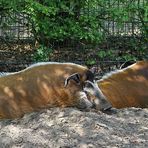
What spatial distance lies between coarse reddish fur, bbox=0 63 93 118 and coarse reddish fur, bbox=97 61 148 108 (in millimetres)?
481

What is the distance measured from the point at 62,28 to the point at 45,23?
0.83ft

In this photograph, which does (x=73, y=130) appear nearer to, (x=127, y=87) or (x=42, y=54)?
(x=127, y=87)

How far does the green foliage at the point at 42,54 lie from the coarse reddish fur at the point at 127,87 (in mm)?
1624

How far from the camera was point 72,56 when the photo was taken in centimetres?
744

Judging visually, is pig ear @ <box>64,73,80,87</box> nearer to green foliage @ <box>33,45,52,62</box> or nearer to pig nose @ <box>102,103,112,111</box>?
pig nose @ <box>102,103,112,111</box>

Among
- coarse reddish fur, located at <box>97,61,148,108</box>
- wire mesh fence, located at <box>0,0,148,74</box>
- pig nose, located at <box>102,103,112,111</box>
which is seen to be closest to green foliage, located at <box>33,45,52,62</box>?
wire mesh fence, located at <box>0,0,148,74</box>

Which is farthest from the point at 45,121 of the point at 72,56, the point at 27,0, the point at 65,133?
the point at 72,56

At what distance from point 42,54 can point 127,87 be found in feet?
6.59

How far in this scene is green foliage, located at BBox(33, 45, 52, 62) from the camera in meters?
6.88

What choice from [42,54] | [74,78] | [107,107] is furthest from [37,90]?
[42,54]

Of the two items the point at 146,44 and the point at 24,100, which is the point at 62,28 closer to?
the point at 146,44

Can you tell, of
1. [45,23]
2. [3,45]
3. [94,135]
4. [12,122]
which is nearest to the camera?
[94,135]

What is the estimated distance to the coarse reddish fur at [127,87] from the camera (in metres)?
5.02

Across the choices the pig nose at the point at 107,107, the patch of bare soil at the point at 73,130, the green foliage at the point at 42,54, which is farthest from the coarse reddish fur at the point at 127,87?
the green foliage at the point at 42,54
